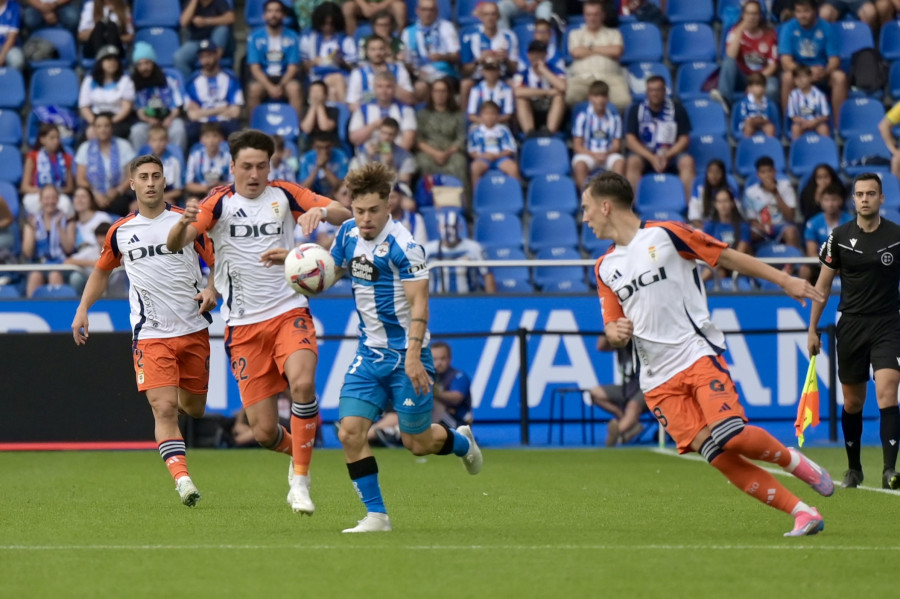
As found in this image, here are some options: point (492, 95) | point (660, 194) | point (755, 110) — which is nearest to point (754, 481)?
point (660, 194)

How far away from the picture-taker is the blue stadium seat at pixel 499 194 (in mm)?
17828

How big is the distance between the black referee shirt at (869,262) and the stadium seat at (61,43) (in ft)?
40.3

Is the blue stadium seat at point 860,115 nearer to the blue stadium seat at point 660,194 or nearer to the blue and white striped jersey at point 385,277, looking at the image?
the blue stadium seat at point 660,194

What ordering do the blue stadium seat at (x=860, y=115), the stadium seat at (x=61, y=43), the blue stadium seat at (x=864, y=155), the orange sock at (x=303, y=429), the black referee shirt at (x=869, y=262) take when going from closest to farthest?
the orange sock at (x=303, y=429), the black referee shirt at (x=869, y=262), the blue stadium seat at (x=864, y=155), the blue stadium seat at (x=860, y=115), the stadium seat at (x=61, y=43)

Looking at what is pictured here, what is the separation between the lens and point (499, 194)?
17.9m

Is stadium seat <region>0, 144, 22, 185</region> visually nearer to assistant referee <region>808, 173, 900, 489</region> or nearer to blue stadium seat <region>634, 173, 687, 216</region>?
blue stadium seat <region>634, 173, 687, 216</region>

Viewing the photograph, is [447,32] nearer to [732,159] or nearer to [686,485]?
[732,159]

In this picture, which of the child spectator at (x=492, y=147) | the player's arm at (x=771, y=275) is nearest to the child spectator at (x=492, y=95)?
the child spectator at (x=492, y=147)

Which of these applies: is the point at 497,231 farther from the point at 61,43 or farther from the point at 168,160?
the point at 61,43

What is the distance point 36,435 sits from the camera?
→ 49.5 ft

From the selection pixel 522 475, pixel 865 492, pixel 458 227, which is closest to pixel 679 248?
pixel 865 492

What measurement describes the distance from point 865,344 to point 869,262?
25.6 inches

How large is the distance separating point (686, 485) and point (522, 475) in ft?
5.36

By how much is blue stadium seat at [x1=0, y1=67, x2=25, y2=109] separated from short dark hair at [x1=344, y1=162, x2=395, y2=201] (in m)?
12.8
